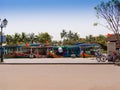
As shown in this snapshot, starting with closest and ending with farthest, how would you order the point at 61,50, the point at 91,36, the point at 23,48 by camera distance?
the point at 61,50 < the point at 23,48 < the point at 91,36

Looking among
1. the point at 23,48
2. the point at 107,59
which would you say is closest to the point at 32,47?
the point at 23,48

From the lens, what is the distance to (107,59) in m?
35.2

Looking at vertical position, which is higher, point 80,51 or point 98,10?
point 98,10
